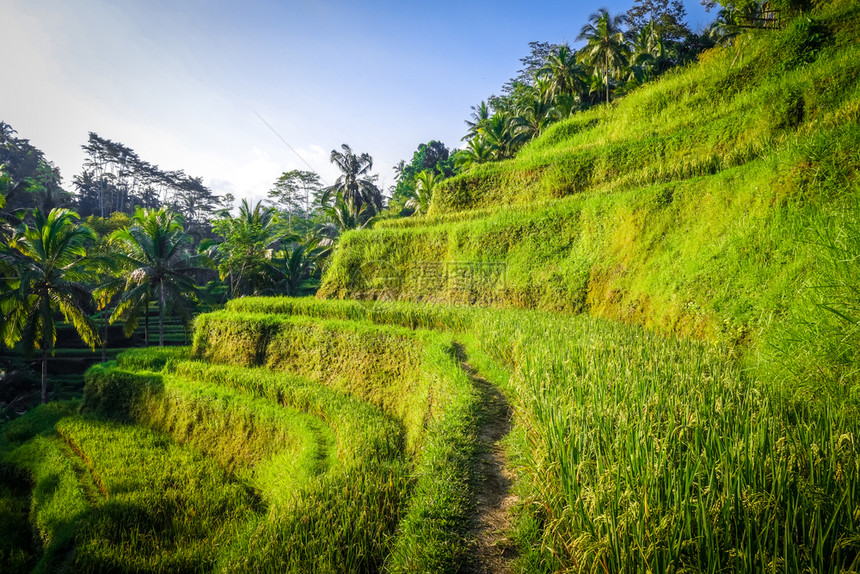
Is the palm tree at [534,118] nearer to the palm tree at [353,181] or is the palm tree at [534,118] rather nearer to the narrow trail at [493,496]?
the palm tree at [353,181]

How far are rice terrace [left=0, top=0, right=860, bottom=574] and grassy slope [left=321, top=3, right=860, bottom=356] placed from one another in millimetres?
54

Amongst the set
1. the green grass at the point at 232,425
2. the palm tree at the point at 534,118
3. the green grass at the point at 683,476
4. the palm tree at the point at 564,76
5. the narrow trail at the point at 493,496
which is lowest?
the green grass at the point at 232,425

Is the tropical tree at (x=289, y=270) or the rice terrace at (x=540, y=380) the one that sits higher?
the tropical tree at (x=289, y=270)

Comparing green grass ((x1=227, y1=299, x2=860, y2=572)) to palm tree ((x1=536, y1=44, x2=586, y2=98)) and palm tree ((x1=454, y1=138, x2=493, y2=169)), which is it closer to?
palm tree ((x1=454, y1=138, x2=493, y2=169))

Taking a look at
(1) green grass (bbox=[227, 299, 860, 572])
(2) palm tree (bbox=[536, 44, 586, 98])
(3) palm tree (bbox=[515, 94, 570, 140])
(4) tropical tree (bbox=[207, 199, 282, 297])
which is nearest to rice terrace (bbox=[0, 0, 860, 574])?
(1) green grass (bbox=[227, 299, 860, 572])

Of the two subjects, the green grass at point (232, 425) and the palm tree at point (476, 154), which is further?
the palm tree at point (476, 154)

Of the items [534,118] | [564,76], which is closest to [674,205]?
[534,118]

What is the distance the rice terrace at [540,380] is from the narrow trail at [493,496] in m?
0.03

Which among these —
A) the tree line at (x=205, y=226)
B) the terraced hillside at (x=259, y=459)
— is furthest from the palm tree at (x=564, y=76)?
the terraced hillside at (x=259, y=459)

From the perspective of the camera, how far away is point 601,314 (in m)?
7.19

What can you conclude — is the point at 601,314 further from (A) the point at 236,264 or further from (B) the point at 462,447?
(A) the point at 236,264

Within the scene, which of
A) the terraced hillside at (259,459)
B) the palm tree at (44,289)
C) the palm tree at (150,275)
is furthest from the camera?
the palm tree at (150,275)

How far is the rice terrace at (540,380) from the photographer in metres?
1.93

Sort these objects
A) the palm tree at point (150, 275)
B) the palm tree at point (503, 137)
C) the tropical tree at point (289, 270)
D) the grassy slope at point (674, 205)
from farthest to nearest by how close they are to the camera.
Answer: the palm tree at point (503, 137) < the tropical tree at point (289, 270) < the palm tree at point (150, 275) < the grassy slope at point (674, 205)
